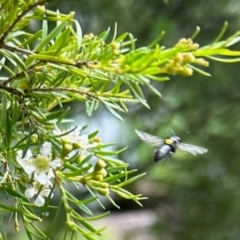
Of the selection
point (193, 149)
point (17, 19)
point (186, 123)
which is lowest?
point (186, 123)

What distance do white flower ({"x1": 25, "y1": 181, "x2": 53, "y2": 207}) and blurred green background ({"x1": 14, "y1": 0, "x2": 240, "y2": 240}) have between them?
0.89 metres

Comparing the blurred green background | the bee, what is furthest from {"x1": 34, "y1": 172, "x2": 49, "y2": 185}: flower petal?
the blurred green background

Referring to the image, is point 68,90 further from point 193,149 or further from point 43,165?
point 193,149

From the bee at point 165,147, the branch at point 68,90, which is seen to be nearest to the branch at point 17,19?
the branch at point 68,90

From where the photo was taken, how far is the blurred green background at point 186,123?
133 cm

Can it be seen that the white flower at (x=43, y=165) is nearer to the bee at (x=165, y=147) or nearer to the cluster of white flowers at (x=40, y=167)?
the cluster of white flowers at (x=40, y=167)

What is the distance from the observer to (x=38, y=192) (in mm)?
389

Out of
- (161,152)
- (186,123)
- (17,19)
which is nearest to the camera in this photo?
(17,19)

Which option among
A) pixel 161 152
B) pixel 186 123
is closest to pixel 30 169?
pixel 161 152

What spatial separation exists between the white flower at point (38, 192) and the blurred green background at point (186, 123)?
0.89 meters

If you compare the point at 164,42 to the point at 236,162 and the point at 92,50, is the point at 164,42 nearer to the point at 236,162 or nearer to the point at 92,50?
the point at 236,162

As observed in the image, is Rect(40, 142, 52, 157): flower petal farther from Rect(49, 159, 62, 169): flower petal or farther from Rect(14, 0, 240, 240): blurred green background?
Rect(14, 0, 240, 240): blurred green background

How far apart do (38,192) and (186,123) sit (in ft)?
3.39

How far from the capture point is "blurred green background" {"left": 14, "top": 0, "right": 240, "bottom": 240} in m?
→ 1.33
